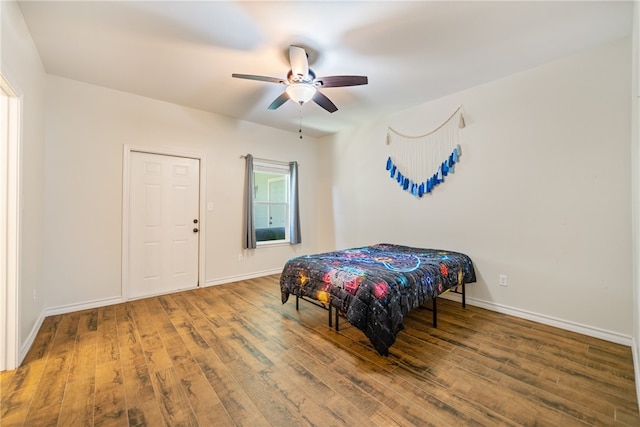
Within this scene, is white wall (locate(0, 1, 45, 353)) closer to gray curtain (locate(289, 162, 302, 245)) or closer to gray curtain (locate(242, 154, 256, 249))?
gray curtain (locate(242, 154, 256, 249))

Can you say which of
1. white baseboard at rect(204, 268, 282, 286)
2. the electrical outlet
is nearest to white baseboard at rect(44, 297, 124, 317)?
white baseboard at rect(204, 268, 282, 286)

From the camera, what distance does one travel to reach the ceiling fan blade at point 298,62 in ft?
7.54

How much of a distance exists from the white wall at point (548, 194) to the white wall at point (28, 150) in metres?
4.01

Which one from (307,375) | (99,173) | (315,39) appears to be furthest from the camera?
(99,173)

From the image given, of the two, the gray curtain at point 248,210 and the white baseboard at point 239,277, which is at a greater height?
the gray curtain at point 248,210

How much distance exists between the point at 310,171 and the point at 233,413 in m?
4.36

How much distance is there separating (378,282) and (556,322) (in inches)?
79.6

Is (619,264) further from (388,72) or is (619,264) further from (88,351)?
(88,351)

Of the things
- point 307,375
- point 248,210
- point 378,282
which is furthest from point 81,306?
A: point 378,282

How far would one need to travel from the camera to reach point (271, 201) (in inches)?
199

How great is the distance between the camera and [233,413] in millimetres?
1554

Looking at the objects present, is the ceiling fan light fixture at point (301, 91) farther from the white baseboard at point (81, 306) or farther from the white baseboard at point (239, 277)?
the white baseboard at point (81, 306)

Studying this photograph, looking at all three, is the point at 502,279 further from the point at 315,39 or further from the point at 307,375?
the point at 315,39

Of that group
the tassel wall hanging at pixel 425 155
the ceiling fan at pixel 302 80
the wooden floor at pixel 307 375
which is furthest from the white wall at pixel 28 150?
the tassel wall hanging at pixel 425 155
